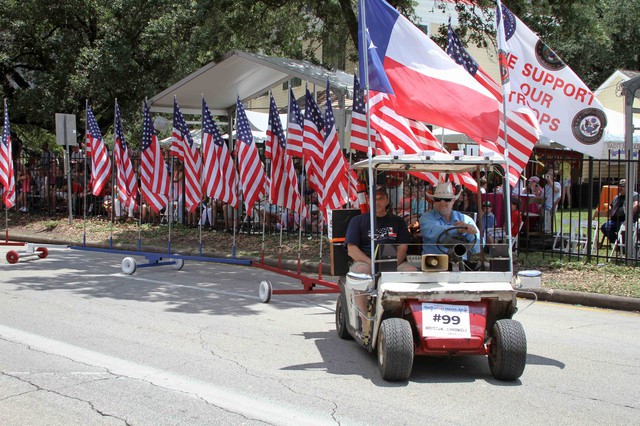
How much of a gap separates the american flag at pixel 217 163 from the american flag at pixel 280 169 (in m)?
1.23

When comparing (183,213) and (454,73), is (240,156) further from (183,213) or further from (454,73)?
(183,213)

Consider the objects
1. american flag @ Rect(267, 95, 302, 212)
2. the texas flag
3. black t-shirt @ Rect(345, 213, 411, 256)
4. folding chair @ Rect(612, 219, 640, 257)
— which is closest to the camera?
black t-shirt @ Rect(345, 213, 411, 256)

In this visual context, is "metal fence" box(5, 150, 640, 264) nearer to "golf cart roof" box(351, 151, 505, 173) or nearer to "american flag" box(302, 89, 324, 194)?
"golf cart roof" box(351, 151, 505, 173)

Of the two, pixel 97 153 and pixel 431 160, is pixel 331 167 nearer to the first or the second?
pixel 431 160

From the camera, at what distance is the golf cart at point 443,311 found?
19.9 ft

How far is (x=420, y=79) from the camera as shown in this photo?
770cm

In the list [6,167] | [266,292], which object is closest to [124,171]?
[6,167]

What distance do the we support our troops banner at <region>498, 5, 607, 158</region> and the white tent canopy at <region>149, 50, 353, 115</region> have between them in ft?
15.3

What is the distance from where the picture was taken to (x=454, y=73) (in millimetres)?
7703

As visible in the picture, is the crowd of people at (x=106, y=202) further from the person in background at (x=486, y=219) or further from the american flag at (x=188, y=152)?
the person in background at (x=486, y=219)

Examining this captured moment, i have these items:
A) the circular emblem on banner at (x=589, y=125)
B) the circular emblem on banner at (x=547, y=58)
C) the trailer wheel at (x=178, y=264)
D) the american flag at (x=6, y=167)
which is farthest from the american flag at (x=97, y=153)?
the circular emblem on banner at (x=589, y=125)

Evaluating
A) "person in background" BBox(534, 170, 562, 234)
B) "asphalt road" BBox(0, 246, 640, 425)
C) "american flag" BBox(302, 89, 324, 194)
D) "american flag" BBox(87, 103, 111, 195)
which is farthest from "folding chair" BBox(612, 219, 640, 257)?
"american flag" BBox(87, 103, 111, 195)

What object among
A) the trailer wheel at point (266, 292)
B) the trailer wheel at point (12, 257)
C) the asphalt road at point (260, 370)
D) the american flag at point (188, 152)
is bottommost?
the asphalt road at point (260, 370)

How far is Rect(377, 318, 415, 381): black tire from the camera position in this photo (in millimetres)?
5980
